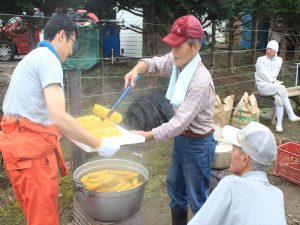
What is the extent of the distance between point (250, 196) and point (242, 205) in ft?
0.20

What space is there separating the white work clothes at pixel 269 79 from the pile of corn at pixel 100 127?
4981 mm

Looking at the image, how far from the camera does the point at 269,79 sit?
277 inches

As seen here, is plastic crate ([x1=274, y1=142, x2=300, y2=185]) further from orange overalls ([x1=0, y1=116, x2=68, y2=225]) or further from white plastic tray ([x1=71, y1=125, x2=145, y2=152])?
orange overalls ([x1=0, y1=116, x2=68, y2=225])

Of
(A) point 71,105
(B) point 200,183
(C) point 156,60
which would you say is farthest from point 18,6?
(B) point 200,183

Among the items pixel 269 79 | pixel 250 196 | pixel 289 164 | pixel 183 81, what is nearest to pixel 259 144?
pixel 250 196

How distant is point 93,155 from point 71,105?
4.84 ft

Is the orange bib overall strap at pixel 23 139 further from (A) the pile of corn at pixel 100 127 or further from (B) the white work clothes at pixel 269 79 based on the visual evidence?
(B) the white work clothes at pixel 269 79

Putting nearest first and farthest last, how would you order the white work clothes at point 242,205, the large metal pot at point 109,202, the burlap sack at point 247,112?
the white work clothes at point 242,205 → the large metal pot at point 109,202 → the burlap sack at point 247,112

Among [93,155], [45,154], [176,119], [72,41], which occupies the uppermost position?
[72,41]

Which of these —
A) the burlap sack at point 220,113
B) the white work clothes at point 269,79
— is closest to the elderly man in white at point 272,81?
Answer: the white work clothes at point 269,79

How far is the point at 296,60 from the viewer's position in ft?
42.9

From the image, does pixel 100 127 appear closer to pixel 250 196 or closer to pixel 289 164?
pixel 250 196

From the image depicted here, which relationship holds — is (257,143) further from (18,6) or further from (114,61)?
(114,61)

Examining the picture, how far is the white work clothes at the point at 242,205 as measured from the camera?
5.43 feet
